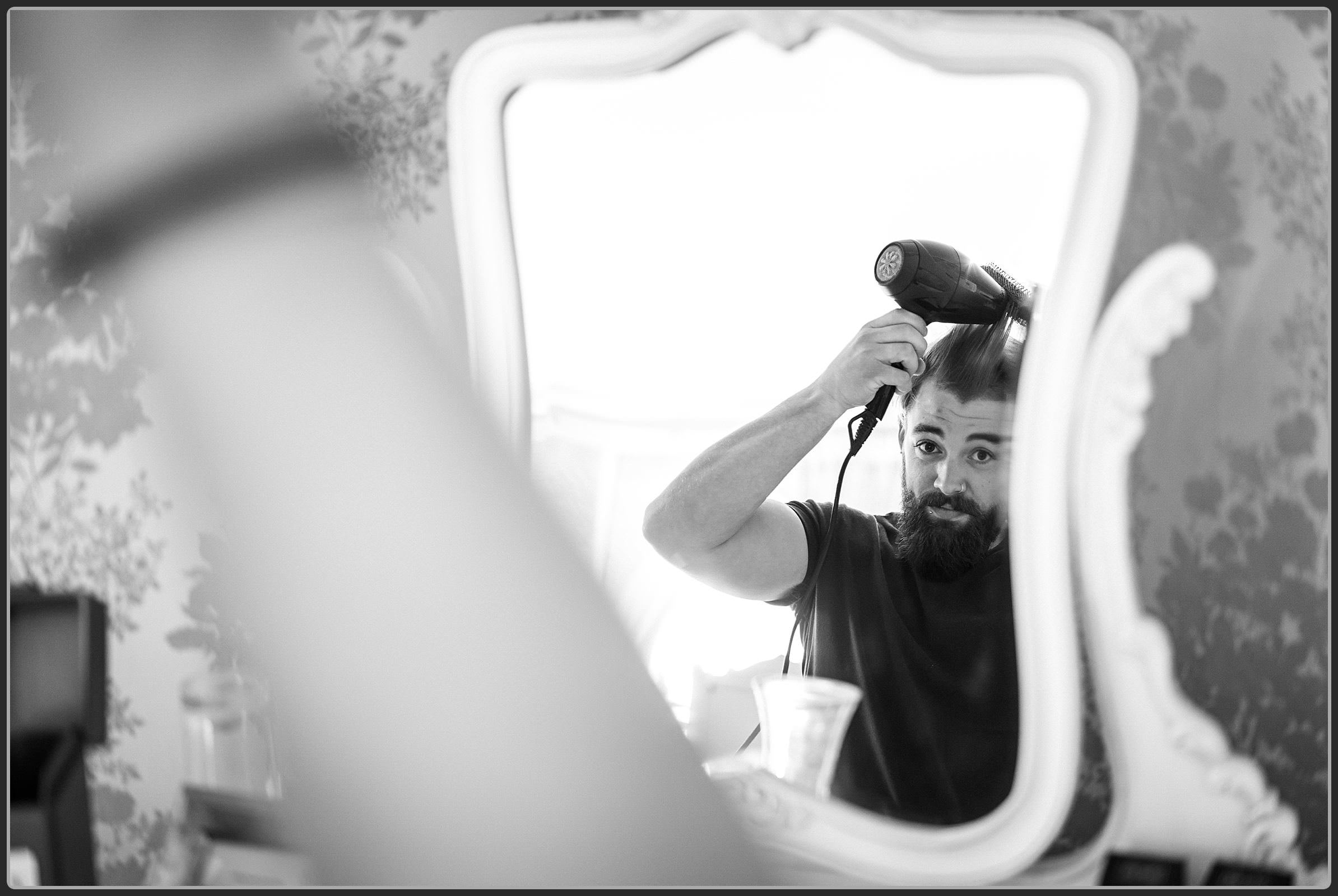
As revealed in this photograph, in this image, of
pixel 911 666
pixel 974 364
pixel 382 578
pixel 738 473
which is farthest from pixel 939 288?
pixel 382 578

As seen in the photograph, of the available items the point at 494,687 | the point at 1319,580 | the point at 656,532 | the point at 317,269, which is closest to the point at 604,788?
the point at 494,687

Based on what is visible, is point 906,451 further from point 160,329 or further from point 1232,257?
point 160,329

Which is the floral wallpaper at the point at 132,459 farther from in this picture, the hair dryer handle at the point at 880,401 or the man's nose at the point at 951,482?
the man's nose at the point at 951,482

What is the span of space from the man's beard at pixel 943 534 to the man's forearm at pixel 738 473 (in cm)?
14

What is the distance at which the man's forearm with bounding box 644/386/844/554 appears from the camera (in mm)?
1315

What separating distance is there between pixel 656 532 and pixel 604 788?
0.31 m

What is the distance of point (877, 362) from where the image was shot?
1.31 metres

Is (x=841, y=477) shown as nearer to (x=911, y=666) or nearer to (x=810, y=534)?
(x=810, y=534)

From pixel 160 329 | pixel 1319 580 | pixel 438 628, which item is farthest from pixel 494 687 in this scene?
pixel 1319 580

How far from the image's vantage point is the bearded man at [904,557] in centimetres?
132

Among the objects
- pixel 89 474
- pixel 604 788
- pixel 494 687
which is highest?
pixel 89 474

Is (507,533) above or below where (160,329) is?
below

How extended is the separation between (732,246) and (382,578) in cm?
58

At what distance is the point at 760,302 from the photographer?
1343mm
